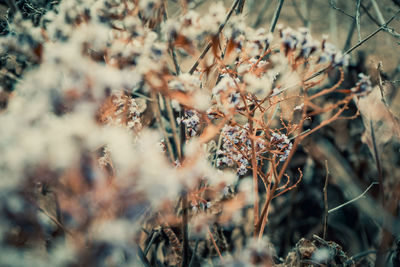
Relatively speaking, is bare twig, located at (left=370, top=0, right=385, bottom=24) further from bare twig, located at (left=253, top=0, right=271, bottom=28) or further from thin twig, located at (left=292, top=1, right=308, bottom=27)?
bare twig, located at (left=253, top=0, right=271, bottom=28)

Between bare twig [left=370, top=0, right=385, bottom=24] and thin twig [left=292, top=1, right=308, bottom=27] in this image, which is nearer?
bare twig [left=370, top=0, right=385, bottom=24]

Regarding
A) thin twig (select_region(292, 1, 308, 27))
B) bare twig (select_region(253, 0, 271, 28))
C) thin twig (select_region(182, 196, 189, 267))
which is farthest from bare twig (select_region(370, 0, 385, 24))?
thin twig (select_region(182, 196, 189, 267))

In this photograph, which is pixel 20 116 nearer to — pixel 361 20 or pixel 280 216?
pixel 280 216

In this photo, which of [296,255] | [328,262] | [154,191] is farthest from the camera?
[296,255]

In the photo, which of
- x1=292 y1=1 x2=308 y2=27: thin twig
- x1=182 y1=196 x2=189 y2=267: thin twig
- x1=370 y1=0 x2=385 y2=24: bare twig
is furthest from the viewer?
x1=292 y1=1 x2=308 y2=27: thin twig

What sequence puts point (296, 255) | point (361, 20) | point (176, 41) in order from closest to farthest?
1. point (176, 41)
2. point (296, 255)
3. point (361, 20)

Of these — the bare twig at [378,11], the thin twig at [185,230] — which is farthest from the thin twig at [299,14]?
the thin twig at [185,230]

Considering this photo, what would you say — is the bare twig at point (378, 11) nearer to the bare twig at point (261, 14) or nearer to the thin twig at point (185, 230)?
the bare twig at point (261, 14)

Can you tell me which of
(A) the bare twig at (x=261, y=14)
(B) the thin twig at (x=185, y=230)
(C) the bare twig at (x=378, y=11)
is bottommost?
(B) the thin twig at (x=185, y=230)

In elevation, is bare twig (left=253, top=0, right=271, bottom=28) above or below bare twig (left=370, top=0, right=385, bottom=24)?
below

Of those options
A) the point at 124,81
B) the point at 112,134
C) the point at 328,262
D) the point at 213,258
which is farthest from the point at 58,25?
the point at 213,258

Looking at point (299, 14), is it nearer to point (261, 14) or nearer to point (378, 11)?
point (261, 14)
